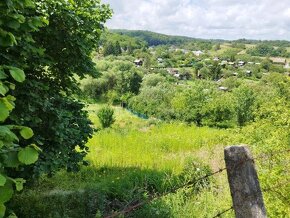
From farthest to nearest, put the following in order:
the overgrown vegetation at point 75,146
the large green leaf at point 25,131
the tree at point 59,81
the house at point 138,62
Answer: the house at point 138,62
the tree at point 59,81
the overgrown vegetation at point 75,146
the large green leaf at point 25,131

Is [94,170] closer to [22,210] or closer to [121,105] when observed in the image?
[22,210]

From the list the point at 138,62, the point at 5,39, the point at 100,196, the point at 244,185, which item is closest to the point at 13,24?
the point at 5,39

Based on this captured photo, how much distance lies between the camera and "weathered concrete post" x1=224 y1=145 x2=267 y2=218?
2.57 m

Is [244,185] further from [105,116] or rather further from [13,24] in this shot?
[105,116]

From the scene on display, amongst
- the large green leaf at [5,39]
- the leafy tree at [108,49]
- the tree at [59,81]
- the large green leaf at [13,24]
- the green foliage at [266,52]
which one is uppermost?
the large green leaf at [13,24]

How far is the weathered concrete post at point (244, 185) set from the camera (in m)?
2.57

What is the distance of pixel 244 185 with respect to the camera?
2.57 metres

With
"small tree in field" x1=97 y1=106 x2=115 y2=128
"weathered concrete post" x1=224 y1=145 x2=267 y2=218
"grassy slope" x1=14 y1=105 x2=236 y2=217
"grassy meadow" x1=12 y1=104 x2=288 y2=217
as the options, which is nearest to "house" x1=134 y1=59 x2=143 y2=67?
"small tree in field" x1=97 y1=106 x2=115 y2=128

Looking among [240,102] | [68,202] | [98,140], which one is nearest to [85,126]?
[68,202]

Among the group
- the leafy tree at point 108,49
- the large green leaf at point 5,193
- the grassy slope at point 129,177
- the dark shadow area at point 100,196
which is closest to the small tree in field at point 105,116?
the grassy slope at point 129,177

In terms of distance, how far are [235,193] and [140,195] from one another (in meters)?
5.52

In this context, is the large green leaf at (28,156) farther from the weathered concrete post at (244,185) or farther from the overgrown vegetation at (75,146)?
the weathered concrete post at (244,185)

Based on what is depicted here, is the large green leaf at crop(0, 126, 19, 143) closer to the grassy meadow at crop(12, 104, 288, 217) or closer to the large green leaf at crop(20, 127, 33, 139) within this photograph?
the large green leaf at crop(20, 127, 33, 139)

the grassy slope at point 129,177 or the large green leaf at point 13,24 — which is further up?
the large green leaf at point 13,24
